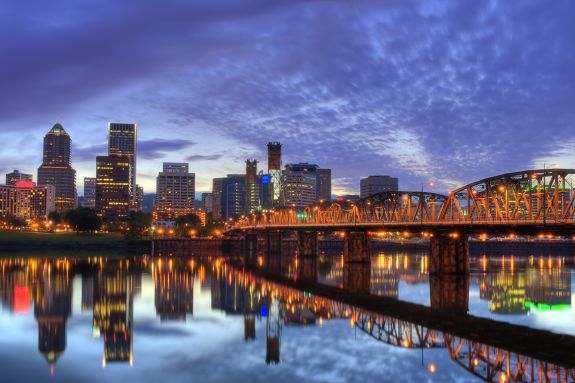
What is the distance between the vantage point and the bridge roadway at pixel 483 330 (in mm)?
35594

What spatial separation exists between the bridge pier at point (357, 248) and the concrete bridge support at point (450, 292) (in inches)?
1439

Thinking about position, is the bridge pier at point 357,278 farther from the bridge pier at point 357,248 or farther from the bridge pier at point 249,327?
the bridge pier at point 249,327

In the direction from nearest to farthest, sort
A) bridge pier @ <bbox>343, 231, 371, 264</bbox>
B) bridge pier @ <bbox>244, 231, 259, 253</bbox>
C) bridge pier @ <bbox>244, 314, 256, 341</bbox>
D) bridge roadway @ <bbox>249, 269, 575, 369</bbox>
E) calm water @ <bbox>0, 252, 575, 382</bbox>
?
1. calm water @ <bbox>0, 252, 575, 382</bbox>
2. bridge roadway @ <bbox>249, 269, 575, 369</bbox>
3. bridge pier @ <bbox>244, 314, 256, 341</bbox>
4. bridge pier @ <bbox>343, 231, 371, 264</bbox>
5. bridge pier @ <bbox>244, 231, 259, 253</bbox>

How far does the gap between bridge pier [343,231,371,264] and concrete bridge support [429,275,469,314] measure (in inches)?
1439

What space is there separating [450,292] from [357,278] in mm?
23702

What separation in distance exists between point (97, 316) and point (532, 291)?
53.2 meters

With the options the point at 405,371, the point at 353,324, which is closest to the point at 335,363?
the point at 405,371

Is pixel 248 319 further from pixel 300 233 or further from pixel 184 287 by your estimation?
pixel 300 233

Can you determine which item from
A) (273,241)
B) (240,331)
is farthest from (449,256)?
(273,241)

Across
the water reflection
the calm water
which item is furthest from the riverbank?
the water reflection

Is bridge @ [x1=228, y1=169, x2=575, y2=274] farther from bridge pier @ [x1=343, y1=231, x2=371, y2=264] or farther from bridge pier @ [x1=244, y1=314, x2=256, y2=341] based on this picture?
bridge pier @ [x1=244, y1=314, x2=256, y2=341]

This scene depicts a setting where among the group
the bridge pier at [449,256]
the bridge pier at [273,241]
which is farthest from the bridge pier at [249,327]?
the bridge pier at [273,241]

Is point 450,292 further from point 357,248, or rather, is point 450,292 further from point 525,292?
point 357,248

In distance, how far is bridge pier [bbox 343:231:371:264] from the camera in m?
123
